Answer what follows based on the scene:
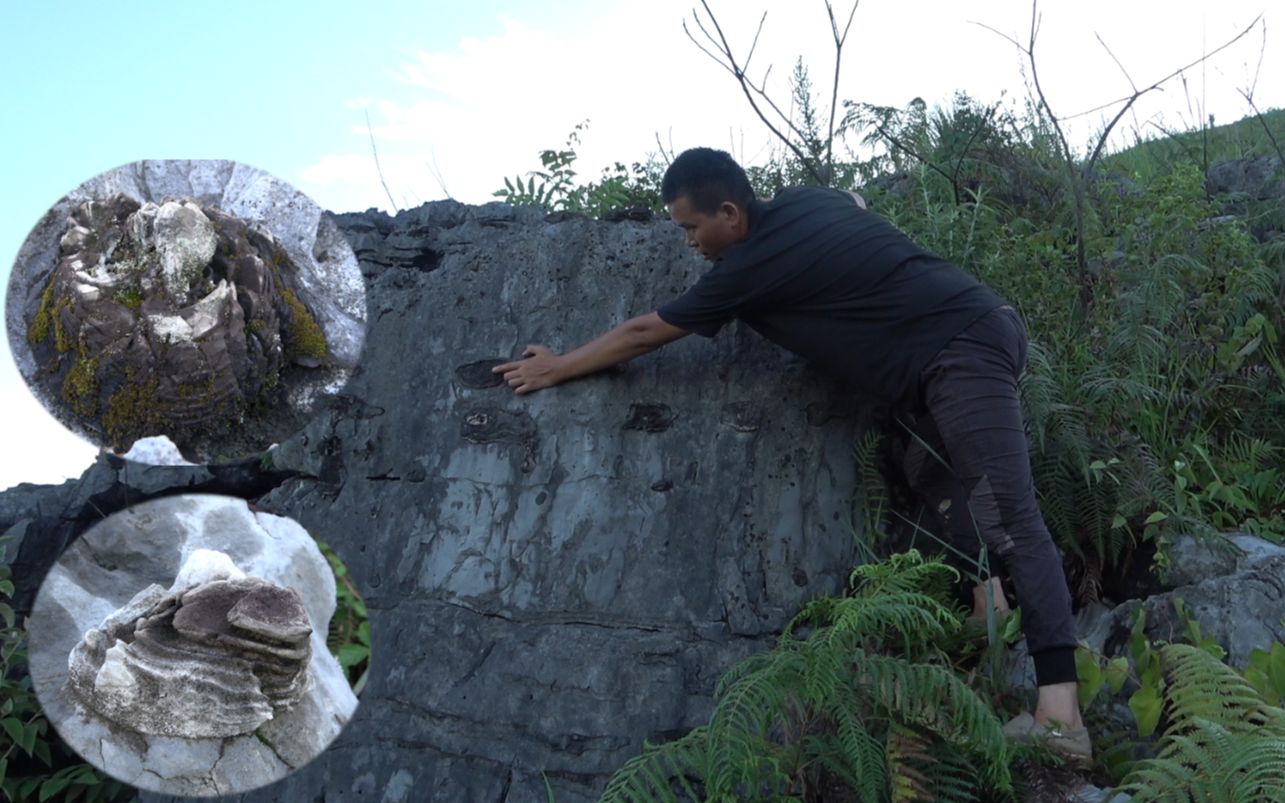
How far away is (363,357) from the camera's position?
4.74m

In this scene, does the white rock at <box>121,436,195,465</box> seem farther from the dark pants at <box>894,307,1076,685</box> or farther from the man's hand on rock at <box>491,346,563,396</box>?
the dark pants at <box>894,307,1076,685</box>

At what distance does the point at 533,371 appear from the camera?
4355mm

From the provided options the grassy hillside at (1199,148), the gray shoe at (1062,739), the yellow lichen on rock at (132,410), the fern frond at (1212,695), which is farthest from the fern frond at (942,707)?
the grassy hillside at (1199,148)

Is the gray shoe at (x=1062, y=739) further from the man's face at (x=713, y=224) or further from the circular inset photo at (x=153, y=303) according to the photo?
the circular inset photo at (x=153, y=303)

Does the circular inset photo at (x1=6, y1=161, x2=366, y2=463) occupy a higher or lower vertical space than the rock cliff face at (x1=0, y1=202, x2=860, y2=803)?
higher

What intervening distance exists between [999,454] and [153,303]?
287 cm

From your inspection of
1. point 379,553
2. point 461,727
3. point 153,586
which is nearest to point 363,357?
point 379,553

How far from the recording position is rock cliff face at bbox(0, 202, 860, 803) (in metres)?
3.83

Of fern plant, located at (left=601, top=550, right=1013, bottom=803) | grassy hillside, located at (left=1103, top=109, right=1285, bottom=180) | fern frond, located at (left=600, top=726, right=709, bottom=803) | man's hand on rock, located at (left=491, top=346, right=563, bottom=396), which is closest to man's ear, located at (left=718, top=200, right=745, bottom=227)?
man's hand on rock, located at (left=491, top=346, right=563, bottom=396)

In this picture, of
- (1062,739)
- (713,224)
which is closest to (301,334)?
(713,224)

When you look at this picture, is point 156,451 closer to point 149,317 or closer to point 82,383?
point 82,383

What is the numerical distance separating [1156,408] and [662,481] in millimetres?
2202

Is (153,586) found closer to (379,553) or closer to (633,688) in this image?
(379,553)

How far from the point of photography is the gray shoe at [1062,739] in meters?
3.20
